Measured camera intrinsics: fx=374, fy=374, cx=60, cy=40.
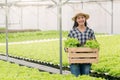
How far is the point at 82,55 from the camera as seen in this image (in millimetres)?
8148

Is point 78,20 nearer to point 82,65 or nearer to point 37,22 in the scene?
point 82,65

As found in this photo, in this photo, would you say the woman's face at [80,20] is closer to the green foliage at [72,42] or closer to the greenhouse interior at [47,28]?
the green foliage at [72,42]

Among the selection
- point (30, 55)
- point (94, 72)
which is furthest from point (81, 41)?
point (30, 55)

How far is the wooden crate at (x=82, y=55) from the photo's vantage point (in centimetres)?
807

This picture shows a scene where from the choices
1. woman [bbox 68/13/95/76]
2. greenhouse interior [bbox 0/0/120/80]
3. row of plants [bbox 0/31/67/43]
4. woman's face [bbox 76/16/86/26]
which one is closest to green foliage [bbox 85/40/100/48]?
woman [bbox 68/13/95/76]

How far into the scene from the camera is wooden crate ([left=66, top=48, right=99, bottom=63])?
8.07 m

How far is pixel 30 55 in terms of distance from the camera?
1491 cm

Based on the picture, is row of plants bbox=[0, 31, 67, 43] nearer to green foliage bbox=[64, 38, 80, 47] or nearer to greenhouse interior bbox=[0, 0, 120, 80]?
greenhouse interior bbox=[0, 0, 120, 80]

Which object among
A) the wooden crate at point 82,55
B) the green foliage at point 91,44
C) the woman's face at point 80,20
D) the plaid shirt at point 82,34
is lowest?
the wooden crate at point 82,55

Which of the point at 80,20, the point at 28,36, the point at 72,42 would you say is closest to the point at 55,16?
the point at 28,36

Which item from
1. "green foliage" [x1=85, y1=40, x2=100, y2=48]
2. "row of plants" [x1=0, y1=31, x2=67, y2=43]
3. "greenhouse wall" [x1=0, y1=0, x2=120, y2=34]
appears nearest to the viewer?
"green foliage" [x1=85, y1=40, x2=100, y2=48]

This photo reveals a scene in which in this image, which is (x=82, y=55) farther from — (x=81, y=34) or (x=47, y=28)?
(x=47, y=28)

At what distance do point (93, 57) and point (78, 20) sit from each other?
34.0 inches

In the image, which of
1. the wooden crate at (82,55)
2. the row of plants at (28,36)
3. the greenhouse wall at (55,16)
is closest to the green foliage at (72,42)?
the wooden crate at (82,55)
